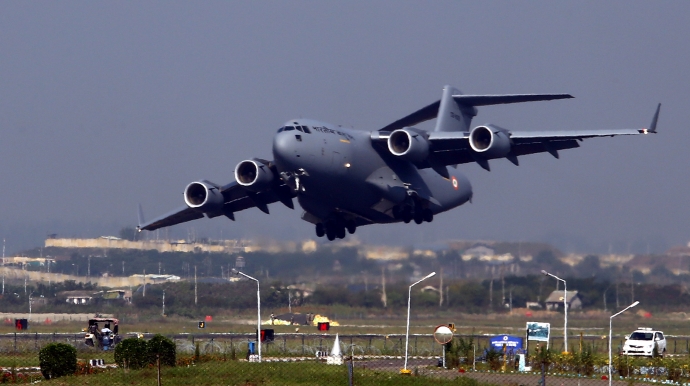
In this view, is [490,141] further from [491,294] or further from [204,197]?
[204,197]

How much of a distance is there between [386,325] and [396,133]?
8.12 metres

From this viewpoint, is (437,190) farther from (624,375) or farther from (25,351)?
(25,351)

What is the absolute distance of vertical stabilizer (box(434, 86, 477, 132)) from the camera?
34.3m

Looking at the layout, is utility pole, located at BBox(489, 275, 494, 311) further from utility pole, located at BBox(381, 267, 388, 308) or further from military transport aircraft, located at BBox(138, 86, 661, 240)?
utility pole, located at BBox(381, 267, 388, 308)

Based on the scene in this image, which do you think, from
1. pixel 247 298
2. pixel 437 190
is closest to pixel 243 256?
pixel 247 298

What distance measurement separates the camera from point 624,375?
73.8ft

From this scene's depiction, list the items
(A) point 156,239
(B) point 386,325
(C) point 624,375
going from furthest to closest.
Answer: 1. (A) point 156,239
2. (B) point 386,325
3. (C) point 624,375

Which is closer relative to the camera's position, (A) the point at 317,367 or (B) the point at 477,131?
(A) the point at 317,367

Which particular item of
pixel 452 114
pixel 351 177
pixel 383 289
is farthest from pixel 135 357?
pixel 452 114

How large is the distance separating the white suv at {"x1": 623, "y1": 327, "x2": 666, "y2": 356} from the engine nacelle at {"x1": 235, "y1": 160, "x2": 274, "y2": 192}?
1196 centimetres

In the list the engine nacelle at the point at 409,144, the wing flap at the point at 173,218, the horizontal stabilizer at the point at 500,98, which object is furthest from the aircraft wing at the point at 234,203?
the horizontal stabilizer at the point at 500,98

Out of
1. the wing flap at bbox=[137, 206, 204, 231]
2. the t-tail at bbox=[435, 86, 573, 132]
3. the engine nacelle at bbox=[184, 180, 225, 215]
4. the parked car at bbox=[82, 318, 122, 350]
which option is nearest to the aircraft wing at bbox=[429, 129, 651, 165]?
the t-tail at bbox=[435, 86, 573, 132]

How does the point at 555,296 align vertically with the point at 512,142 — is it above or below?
below

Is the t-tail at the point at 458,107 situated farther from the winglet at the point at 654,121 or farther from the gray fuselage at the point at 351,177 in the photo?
the winglet at the point at 654,121
